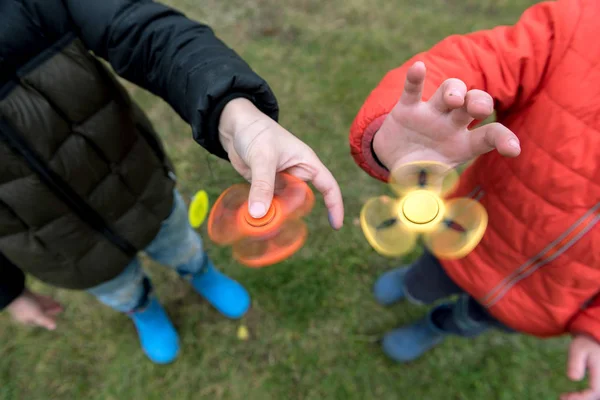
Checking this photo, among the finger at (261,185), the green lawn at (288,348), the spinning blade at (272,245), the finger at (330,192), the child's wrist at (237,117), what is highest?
the child's wrist at (237,117)

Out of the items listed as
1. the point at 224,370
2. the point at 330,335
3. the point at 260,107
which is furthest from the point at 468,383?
the point at 260,107

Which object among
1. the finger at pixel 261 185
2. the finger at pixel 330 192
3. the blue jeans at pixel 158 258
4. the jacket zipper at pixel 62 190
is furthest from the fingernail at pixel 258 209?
the blue jeans at pixel 158 258

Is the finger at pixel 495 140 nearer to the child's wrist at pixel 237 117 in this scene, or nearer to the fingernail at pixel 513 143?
the fingernail at pixel 513 143

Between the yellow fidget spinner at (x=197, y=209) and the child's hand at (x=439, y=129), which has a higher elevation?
the child's hand at (x=439, y=129)

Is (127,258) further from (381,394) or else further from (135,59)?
(381,394)

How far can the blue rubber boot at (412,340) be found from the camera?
4.37 ft

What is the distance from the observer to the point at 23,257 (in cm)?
88

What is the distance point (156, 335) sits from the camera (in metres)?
1.38

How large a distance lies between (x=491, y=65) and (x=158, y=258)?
0.98m

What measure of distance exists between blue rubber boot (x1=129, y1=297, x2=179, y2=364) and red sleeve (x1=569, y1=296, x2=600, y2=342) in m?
1.14

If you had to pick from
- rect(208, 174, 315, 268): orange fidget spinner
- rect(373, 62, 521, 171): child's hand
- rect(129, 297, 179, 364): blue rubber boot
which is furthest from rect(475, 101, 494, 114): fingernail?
rect(129, 297, 179, 364): blue rubber boot

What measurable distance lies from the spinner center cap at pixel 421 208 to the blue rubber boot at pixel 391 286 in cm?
78

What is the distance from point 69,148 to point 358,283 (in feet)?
3.51

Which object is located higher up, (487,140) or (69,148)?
(487,140)
